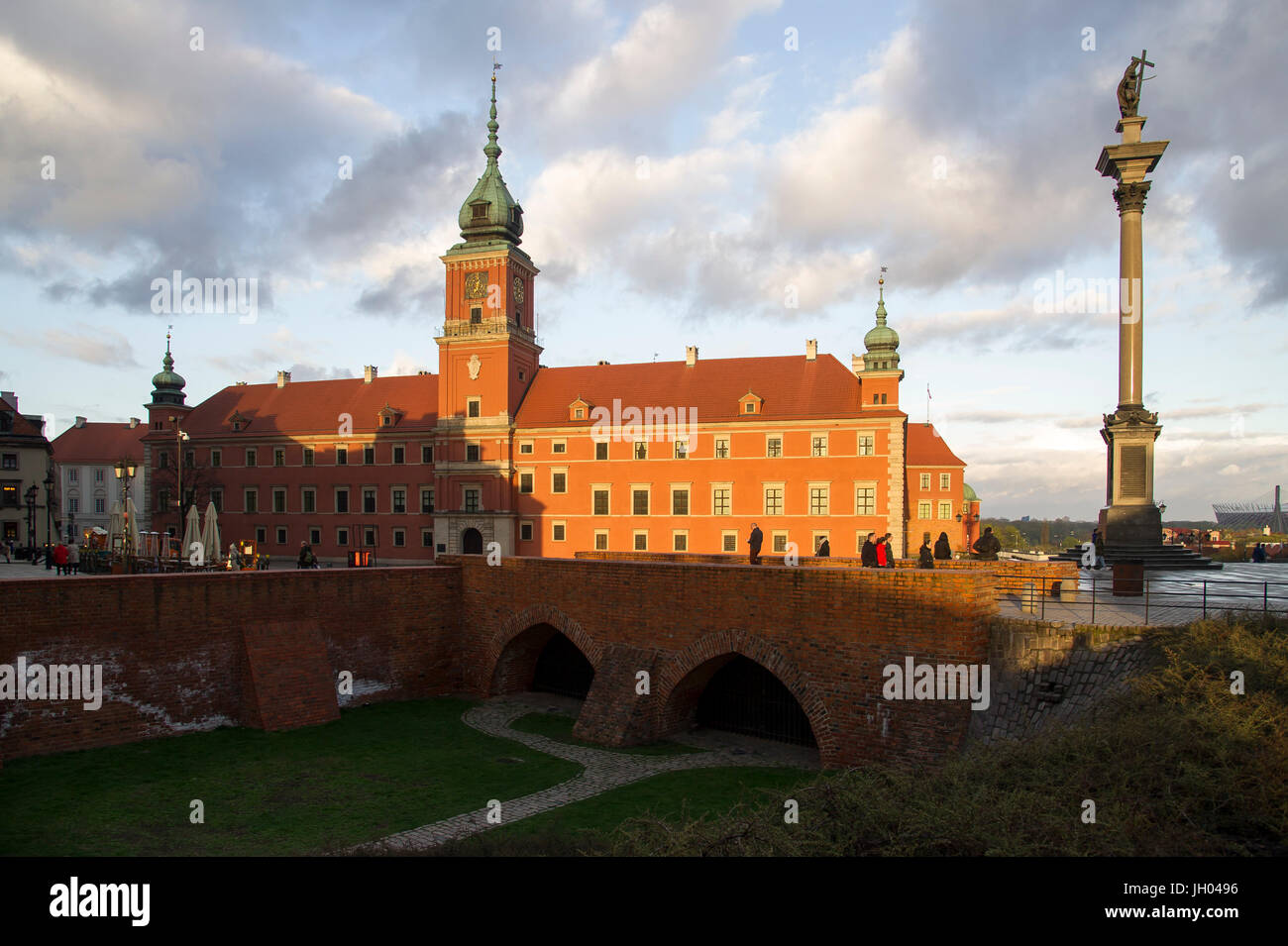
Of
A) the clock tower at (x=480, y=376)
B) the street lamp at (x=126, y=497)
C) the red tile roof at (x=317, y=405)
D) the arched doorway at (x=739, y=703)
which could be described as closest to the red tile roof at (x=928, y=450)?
the clock tower at (x=480, y=376)

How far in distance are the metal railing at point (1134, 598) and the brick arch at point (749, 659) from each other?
3804mm

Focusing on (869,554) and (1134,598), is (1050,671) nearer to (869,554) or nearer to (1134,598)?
(869,554)

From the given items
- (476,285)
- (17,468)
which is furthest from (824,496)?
(17,468)

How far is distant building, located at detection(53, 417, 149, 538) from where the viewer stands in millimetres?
71750

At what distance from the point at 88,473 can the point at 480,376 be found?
49319 millimetres

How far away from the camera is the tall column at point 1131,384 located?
20719 millimetres

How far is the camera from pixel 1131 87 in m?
21.1

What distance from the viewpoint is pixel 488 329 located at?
47594 mm

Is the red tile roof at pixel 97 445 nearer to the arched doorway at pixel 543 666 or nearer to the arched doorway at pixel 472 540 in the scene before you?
the arched doorway at pixel 472 540

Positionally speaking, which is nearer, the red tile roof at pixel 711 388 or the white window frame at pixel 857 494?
the white window frame at pixel 857 494

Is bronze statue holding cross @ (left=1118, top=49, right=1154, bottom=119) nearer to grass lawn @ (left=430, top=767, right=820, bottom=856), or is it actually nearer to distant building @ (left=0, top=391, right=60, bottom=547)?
grass lawn @ (left=430, top=767, right=820, bottom=856)
